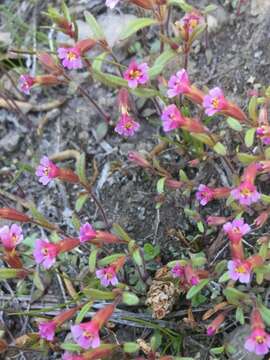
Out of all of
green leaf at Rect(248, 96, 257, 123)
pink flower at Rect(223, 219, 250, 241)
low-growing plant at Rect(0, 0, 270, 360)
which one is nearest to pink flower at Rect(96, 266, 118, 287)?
low-growing plant at Rect(0, 0, 270, 360)

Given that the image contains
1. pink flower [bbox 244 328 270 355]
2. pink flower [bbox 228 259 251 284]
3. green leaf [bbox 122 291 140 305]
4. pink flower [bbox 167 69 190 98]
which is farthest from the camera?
pink flower [bbox 167 69 190 98]

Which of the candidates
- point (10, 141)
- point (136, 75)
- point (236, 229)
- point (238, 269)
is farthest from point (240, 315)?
point (10, 141)

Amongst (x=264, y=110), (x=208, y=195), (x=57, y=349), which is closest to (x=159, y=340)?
(x=57, y=349)

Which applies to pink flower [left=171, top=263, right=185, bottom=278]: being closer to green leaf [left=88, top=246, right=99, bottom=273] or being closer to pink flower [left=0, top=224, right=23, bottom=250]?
green leaf [left=88, top=246, right=99, bottom=273]

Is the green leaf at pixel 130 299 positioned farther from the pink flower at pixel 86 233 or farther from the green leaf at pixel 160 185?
the green leaf at pixel 160 185

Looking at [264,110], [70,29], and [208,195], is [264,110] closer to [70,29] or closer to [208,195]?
[208,195]

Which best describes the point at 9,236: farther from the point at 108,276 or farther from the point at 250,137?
the point at 250,137
